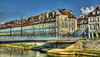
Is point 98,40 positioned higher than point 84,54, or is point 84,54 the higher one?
point 98,40

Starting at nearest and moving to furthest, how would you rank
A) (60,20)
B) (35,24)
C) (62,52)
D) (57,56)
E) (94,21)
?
(57,56), (62,52), (94,21), (60,20), (35,24)

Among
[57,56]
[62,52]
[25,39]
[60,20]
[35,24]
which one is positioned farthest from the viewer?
[35,24]

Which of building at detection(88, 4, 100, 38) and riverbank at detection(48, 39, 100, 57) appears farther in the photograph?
building at detection(88, 4, 100, 38)

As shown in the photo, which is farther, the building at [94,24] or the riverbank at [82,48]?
the building at [94,24]

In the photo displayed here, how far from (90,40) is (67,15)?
35130 millimetres

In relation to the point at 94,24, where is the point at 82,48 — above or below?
below

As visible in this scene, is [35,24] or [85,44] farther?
[35,24]

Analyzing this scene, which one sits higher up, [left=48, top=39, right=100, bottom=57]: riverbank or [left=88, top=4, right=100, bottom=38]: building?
[left=88, top=4, right=100, bottom=38]: building

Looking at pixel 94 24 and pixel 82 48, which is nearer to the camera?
pixel 82 48

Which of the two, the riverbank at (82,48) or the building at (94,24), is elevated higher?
the building at (94,24)

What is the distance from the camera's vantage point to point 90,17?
6894cm

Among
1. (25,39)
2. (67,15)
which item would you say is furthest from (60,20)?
(25,39)

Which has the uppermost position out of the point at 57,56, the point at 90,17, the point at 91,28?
the point at 90,17

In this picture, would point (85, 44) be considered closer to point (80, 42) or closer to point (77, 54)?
point (80, 42)
